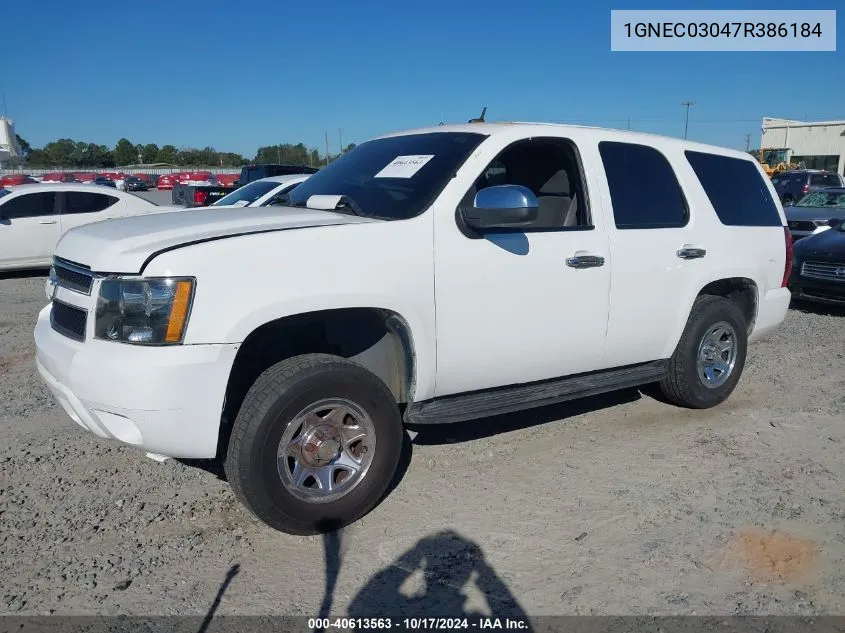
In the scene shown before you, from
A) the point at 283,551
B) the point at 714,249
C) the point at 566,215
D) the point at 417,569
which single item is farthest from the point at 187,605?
the point at 714,249

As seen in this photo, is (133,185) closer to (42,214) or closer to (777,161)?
(42,214)

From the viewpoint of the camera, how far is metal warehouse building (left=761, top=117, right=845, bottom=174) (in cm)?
5375

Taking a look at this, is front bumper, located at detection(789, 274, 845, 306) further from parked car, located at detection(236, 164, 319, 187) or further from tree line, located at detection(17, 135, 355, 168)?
tree line, located at detection(17, 135, 355, 168)

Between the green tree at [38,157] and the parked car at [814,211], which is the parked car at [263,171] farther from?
the green tree at [38,157]

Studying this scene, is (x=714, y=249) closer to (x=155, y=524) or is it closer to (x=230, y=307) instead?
(x=230, y=307)

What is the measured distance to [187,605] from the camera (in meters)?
2.86

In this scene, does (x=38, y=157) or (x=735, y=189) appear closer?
(x=735, y=189)

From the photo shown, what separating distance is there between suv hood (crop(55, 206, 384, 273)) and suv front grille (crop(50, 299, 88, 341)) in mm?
232

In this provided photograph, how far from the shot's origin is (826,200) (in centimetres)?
1278

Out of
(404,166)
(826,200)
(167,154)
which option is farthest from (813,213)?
(167,154)

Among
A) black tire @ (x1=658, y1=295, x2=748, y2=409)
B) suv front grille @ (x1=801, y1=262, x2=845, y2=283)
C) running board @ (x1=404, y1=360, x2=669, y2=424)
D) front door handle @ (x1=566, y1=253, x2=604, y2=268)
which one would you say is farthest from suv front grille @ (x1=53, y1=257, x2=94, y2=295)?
suv front grille @ (x1=801, y1=262, x2=845, y2=283)

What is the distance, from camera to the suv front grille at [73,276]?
3.16 meters

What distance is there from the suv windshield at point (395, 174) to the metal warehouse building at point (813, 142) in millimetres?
56563

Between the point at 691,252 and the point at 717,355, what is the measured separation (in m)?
0.97
